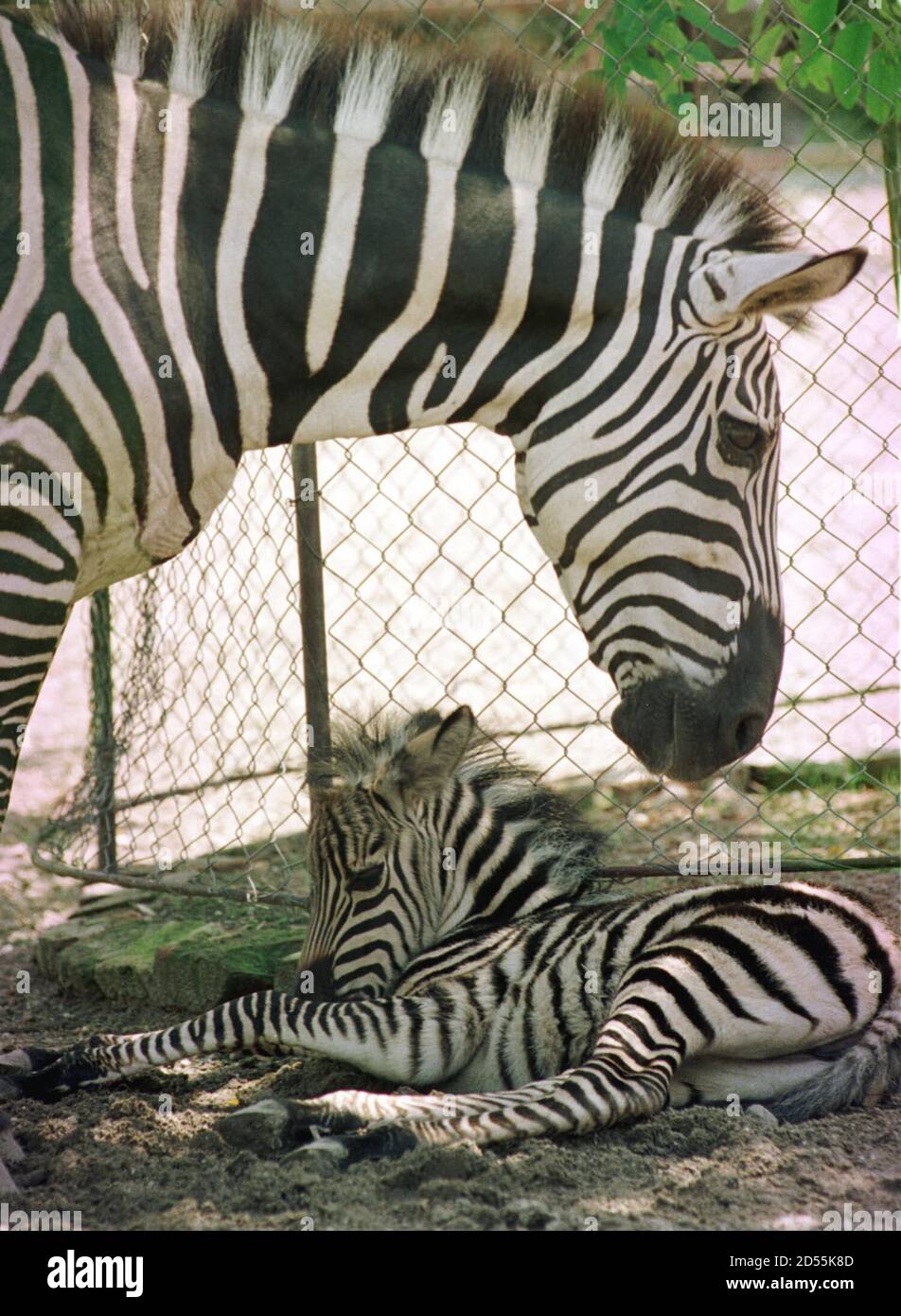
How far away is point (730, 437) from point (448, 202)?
39.7 inches

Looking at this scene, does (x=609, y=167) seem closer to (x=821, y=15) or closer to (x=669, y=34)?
(x=821, y=15)

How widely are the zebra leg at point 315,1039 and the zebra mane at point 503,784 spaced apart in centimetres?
81

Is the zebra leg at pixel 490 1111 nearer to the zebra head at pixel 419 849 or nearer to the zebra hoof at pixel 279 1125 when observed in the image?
the zebra hoof at pixel 279 1125

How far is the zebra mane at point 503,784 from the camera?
5121mm

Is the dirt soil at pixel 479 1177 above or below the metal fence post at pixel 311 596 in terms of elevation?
below

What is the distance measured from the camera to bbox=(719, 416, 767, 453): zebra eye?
12.4 feet

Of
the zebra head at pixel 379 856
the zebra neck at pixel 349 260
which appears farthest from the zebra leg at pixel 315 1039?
the zebra neck at pixel 349 260

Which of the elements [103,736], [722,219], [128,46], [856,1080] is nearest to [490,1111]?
[856,1080]

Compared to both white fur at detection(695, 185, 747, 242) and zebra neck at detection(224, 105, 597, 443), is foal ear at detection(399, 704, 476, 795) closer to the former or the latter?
zebra neck at detection(224, 105, 597, 443)

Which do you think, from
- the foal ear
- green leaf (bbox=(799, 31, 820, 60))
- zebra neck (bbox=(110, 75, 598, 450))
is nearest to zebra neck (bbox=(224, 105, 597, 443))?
zebra neck (bbox=(110, 75, 598, 450))

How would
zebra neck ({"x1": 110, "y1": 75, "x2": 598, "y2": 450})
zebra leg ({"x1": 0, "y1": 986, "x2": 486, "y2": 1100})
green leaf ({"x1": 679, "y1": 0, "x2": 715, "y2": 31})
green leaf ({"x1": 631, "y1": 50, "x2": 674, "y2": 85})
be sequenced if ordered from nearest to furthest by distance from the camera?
zebra neck ({"x1": 110, "y1": 75, "x2": 598, "y2": 450}) < zebra leg ({"x1": 0, "y1": 986, "x2": 486, "y2": 1100}) < green leaf ({"x1": 679, "y1": 0, "x2": 715, "y2": 31}) < green leaf ({"x1": 631, "y1": 50, "x2": 674, "y2": 85})

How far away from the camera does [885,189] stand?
579 centimetres

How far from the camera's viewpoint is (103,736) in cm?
674

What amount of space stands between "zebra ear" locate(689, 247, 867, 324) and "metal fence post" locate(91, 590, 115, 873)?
383 cm
